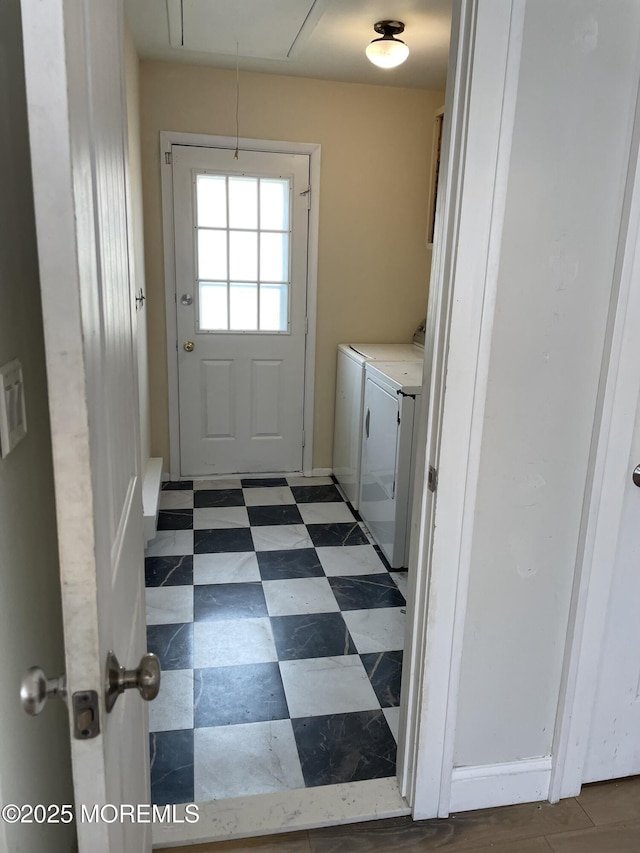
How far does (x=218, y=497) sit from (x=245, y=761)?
2084 mm

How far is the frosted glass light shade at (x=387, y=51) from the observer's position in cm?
278

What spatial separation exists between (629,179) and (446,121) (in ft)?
1.38

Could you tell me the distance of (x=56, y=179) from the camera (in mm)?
546

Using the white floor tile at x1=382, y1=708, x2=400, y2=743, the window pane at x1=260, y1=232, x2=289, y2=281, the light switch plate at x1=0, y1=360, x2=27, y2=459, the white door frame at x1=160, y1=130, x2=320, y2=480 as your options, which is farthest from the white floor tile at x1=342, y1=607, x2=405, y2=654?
the window pane at x1=260, y1=232, x2=289, y2=281

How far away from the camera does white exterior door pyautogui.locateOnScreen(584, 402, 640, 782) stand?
1.62 meters

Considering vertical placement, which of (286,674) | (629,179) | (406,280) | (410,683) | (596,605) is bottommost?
(286,674)

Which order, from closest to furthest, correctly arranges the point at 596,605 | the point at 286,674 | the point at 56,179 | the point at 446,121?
1. the point at 56,179
2. the point at 446,121
3. the point at 596,605
4. the point at 286,674

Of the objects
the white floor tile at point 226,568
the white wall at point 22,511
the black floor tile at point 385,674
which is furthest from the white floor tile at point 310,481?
the white wall at point 22,511

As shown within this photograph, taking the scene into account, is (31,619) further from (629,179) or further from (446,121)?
(629,179)

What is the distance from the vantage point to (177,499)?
3.77 m

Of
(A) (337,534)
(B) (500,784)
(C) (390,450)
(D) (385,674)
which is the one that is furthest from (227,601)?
(B) (500,784)

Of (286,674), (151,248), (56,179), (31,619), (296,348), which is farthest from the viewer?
(296,348)

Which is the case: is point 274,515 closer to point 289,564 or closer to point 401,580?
point 289,564

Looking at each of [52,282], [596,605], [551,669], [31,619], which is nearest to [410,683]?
[551,669]
